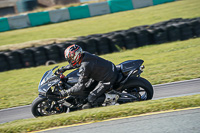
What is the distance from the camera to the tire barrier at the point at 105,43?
42.1 feet

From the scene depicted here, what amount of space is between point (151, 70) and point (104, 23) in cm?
1362

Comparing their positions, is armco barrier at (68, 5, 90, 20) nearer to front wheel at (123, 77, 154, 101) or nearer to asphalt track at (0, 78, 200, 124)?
asphalt track at (0, 78, 200, 124)

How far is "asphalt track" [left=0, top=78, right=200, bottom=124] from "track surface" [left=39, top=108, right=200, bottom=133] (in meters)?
2.23

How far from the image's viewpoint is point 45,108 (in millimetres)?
6277

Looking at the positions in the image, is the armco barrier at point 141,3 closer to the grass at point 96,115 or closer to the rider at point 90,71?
the rider at point 90,71

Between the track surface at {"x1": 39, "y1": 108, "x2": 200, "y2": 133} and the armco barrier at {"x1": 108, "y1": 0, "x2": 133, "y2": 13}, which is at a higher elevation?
the armco barrier at {"x1": 108, "y1": 0, "x2": 133, "y2": 13}

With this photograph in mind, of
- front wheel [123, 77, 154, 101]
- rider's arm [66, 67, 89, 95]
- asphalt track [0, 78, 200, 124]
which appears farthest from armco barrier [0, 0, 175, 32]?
front wheel [123, 77, 154, 101]

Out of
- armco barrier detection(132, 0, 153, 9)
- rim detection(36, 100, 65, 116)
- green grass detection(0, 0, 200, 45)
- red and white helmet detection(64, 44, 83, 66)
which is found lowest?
rim detection(36, 100, 65, 116)

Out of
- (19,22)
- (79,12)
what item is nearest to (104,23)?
(79,12)

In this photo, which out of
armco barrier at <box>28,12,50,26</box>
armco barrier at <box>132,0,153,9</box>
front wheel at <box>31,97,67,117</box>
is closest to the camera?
front wheel at <box>31,97,67,117</box>

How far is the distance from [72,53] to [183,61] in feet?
20.1

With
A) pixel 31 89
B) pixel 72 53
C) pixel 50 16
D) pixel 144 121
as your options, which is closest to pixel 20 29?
pixel 50 16

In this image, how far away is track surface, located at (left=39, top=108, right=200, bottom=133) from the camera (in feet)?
13.7

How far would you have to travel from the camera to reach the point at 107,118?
16.7 ft
